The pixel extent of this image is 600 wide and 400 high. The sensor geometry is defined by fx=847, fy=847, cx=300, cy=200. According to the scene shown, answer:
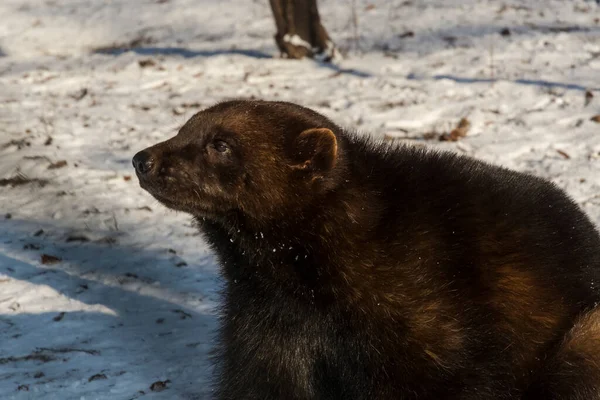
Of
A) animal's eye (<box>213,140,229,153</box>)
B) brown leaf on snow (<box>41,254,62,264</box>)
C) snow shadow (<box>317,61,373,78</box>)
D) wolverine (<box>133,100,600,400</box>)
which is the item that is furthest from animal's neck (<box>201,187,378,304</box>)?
snow shadow (<box>317,61,373,78</box>)

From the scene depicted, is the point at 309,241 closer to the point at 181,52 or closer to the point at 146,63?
the point at 146,63

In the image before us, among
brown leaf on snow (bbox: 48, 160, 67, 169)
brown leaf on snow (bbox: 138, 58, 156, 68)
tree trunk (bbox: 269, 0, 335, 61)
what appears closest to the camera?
brown leaf on snow (bbox: 48, 160, 67, 169)

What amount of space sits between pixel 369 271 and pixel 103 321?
2.17m

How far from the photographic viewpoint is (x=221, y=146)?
374 centimetres

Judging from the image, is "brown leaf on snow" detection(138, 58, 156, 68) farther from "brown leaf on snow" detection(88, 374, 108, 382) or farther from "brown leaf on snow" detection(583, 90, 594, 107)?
"brown leaf on snow" detection(88, 374, 108, 382)

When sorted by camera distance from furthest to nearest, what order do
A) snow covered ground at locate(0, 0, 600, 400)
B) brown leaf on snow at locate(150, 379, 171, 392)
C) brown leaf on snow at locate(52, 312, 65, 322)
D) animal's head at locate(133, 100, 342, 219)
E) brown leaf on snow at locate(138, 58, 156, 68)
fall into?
brown leaf on snow at locate(138, 58, 156, 68)
brown leaf on snow at locate(52, 312, 65, 322)
snow covered ground at locate(0, 0, 600, 400)
brown leaf on snow at locate(150, 379, 171, 392)
animal's head at locate(133, 100, 342, 219)

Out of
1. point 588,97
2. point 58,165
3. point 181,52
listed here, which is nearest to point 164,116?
point 58,165

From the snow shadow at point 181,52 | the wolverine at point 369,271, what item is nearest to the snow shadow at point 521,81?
the snow shadow at point 181,52

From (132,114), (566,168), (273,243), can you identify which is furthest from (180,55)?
(273,243)

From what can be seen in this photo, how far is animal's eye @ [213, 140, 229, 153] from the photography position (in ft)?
12.3

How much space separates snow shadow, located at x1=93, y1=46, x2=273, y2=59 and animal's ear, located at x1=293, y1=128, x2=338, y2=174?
6982 millimetres

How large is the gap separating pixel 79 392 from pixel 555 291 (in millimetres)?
2412

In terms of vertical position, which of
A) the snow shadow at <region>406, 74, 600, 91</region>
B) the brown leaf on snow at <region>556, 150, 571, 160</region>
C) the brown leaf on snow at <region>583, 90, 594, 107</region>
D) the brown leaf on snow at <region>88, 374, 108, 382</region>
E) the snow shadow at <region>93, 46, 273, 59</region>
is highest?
the brown leaf on snow at <region>88, 374, 108, 382</region>

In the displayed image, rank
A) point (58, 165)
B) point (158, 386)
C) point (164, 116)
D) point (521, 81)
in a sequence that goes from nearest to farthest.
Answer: point (158, 386)
point (58, 165)
point (164, 116)
point (521, 81)
